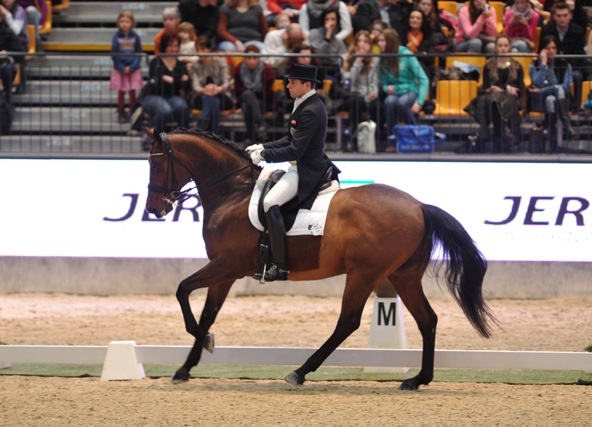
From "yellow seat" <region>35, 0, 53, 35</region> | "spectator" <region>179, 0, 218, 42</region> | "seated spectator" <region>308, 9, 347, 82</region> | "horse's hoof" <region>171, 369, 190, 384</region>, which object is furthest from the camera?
"yellow seat" <region>35, 0, 53, 35</region>

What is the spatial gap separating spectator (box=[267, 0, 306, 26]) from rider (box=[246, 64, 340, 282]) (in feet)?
25.1

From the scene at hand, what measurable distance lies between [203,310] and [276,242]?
0.81m

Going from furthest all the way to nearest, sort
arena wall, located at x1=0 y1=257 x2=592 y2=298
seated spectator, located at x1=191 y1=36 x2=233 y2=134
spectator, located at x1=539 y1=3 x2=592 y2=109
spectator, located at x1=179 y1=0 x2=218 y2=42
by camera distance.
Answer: spectator, located at x1=179 y1=0 x2=218 y2=42 < spectator, located at x1=539 y1=3 x2=592 y2=109 < seated spectator, located at x1=191 y1=36 x2=233 y2=134 < arena wall, located at x1=0 y1=257 x2=592 y2=298

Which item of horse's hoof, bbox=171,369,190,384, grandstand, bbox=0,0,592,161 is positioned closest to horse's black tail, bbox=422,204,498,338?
horse's hoof, bbox=171,369,190,384

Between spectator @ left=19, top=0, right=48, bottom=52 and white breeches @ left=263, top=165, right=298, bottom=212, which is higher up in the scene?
spectator @ left=19, top=0, right=48, bottom=52

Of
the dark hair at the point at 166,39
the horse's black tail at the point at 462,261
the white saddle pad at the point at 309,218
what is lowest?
the horse's black tail at the point at 462,261

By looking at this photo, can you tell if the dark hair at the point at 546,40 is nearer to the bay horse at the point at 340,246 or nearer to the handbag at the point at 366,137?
the handbag at the point at 366,137

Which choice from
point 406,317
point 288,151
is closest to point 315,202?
point 288,151

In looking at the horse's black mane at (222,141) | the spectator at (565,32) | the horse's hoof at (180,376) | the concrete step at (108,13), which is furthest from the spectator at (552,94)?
the concrete step at (108,13)

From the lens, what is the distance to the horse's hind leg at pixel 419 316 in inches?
370

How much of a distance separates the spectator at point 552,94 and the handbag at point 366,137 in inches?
75.5

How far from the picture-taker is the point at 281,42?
1588cm

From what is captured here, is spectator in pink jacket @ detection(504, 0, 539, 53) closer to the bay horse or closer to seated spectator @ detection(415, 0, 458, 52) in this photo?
seated spectator @ detection(415, 0, 458, 52)

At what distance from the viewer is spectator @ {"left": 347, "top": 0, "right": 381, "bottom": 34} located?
53.8ft
